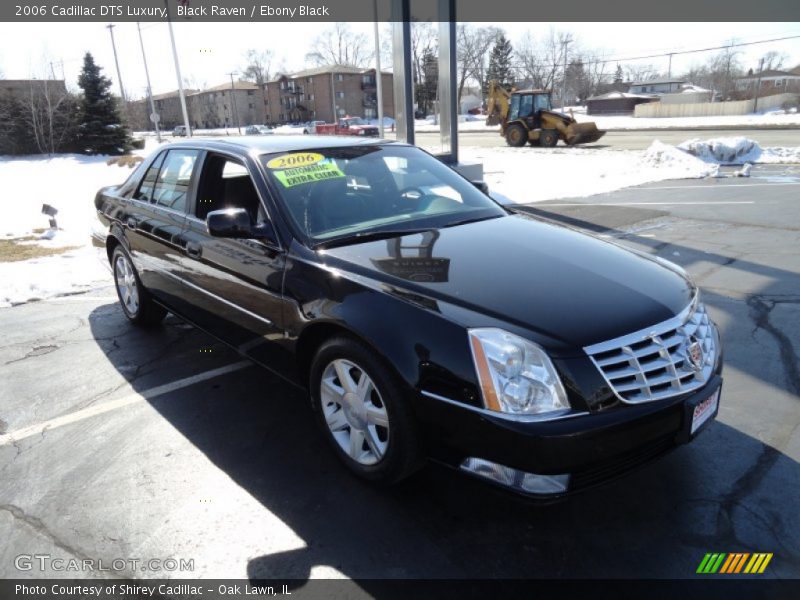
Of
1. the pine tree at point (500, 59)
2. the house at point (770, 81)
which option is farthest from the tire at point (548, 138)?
the pine tree at point (500, 59)

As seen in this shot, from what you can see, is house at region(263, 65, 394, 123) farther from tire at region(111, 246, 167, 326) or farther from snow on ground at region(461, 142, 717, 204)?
tire at region(111, 246, 167, 326)

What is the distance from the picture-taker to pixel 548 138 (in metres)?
26.3

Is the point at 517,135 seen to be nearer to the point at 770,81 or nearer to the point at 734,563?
the point at 734,563

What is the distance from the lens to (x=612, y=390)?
7.30ft

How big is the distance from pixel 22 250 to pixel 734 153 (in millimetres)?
17161

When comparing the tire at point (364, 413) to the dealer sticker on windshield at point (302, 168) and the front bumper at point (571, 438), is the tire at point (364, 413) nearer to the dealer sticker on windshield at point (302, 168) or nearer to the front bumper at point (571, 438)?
the front bumper at point (571, 438)

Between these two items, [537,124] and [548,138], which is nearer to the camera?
[548,138]

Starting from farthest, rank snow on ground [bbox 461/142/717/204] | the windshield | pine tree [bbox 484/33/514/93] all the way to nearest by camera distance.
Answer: pine tree [bbox 484/33/514/93]
snow on ground [bbox 461/142/717/204]
the windshield

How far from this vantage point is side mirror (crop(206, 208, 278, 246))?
314 cm

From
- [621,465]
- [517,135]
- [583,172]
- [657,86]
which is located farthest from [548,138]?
[657,86]

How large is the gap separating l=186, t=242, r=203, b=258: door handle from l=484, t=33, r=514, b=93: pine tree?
89700 millimetres

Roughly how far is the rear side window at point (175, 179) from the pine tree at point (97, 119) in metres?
34.5

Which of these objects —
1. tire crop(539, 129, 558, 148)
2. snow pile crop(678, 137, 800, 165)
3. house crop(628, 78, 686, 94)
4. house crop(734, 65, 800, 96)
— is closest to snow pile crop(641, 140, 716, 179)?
snow pile crop(678, 137, 800, 165)

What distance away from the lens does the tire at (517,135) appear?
27375mm
